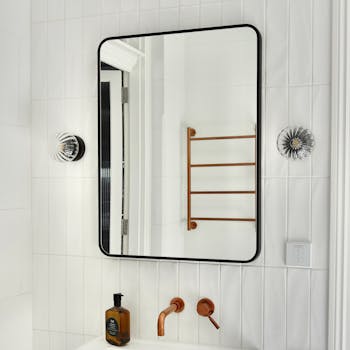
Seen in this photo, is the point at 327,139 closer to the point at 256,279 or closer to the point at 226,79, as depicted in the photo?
the point at 226,79

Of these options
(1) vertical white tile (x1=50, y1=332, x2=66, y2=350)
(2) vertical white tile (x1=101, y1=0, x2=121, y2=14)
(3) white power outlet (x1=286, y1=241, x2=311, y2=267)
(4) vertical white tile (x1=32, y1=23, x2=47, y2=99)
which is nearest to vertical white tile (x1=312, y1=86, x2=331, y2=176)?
(3) white power outlet (x1=286, y1=241, x2=311, y2=267)

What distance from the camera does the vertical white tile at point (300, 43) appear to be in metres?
1.71

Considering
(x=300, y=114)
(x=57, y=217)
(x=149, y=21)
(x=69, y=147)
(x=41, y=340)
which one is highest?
(x=149, y=21)

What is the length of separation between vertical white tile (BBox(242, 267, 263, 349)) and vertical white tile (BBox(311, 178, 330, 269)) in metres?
0.20

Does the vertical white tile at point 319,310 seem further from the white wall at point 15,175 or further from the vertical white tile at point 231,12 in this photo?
the white wall at point 15,175

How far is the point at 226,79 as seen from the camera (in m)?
1.77

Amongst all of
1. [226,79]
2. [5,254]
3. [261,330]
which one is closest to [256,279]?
[261,330]

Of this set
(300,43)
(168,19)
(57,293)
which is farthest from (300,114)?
(57,293)

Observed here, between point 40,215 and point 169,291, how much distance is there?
0.63 meters

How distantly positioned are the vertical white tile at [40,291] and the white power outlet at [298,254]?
3.24 feet

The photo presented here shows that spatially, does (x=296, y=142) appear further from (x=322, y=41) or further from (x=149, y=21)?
(x=149, y=21)

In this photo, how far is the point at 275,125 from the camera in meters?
1.74

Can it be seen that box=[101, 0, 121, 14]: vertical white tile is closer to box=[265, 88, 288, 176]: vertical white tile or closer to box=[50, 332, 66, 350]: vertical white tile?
box=[265, 88, 288, 176]: vertical white tile

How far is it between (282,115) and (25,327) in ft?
4.39
